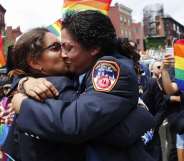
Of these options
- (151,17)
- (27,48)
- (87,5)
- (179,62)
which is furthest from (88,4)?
Answer: (151,17)

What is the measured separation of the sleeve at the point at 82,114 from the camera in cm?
230

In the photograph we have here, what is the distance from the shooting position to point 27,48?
271 centimetres

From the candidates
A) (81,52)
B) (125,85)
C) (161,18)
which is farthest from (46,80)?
(161,18)

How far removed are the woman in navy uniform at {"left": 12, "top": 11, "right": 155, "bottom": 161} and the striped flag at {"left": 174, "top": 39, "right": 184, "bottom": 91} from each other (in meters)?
4.67

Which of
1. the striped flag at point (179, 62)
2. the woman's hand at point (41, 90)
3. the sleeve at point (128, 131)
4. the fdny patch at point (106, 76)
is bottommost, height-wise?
the striped flag at point (179, 62)

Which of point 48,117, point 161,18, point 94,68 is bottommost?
point 161,18

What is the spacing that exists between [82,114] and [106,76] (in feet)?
0.58

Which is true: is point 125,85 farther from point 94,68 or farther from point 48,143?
point 48,143

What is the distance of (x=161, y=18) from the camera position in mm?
109500

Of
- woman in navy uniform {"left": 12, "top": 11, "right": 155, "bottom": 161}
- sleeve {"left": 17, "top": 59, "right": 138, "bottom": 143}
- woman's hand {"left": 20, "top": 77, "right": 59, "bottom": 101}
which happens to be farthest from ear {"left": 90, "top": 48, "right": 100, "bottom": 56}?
woman's hand {"left": 20, "top": 77, "right": 59, "bottom": 101}

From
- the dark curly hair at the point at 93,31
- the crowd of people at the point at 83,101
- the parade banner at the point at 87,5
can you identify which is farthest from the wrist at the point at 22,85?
the parade banner at the point at 87,5

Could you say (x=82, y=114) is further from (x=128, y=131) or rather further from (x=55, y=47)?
(x=55, y=47)

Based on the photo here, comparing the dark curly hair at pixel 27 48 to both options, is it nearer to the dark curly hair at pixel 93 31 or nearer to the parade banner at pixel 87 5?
the dark curly hair at pixel 93 31

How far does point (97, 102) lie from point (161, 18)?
356ft
